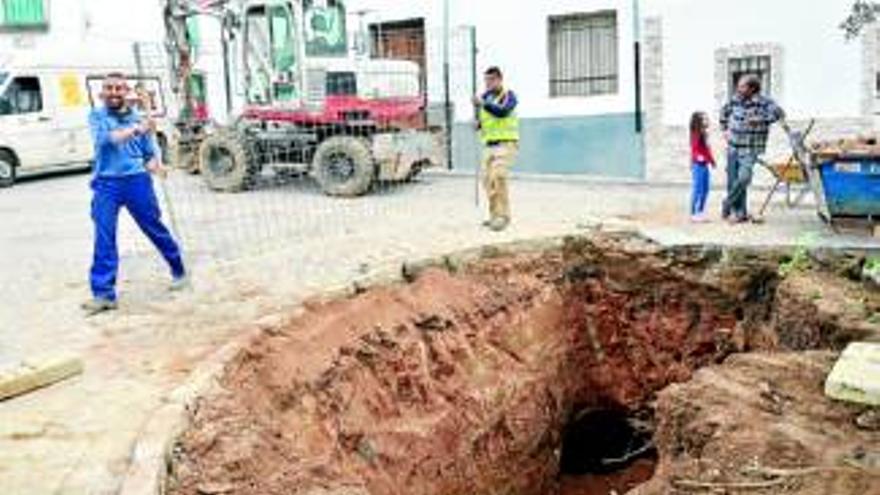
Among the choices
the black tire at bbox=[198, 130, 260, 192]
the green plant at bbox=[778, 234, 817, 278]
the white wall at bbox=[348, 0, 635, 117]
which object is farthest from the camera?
the white wall at bbox=[348, 0, 635, 117]

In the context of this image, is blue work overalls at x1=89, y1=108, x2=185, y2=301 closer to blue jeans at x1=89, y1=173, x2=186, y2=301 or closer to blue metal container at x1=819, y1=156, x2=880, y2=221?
blue jeans at x1=89, y1=173, x2=186, y2=301

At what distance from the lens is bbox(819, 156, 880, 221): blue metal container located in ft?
29.8

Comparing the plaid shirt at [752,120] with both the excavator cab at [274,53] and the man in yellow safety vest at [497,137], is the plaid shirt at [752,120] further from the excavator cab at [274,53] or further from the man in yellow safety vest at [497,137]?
the excavator cab at [274,53]

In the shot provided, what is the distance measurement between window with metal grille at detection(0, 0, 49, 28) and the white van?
5764mm

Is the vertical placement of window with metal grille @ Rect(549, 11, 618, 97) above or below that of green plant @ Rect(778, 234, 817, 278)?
above

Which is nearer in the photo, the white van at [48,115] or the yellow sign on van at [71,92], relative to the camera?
the white van at [48,115]

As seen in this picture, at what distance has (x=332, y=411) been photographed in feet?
23.5

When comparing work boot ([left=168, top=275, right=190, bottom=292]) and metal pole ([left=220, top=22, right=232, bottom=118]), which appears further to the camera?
metal pole ([left=220, top=22, right=232, bottom=118])

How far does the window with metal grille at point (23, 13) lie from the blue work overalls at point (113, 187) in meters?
17.8

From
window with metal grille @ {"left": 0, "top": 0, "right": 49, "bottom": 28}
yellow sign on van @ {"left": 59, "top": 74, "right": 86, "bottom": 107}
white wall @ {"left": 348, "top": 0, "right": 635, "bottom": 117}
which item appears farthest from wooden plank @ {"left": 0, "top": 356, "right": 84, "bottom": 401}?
window with metal grille @ {"left": 0, "top": 0, "right": 49, "bottom": 28}

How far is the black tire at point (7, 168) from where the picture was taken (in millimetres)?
17922

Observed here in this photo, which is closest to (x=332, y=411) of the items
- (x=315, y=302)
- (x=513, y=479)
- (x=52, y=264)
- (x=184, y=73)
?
(x=315, y=302)

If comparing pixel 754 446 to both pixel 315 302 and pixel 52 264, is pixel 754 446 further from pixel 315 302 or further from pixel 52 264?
pixel 52 264

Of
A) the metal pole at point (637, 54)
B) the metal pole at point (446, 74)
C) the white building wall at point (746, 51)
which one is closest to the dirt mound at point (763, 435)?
the white building wall at point (746, 51)
